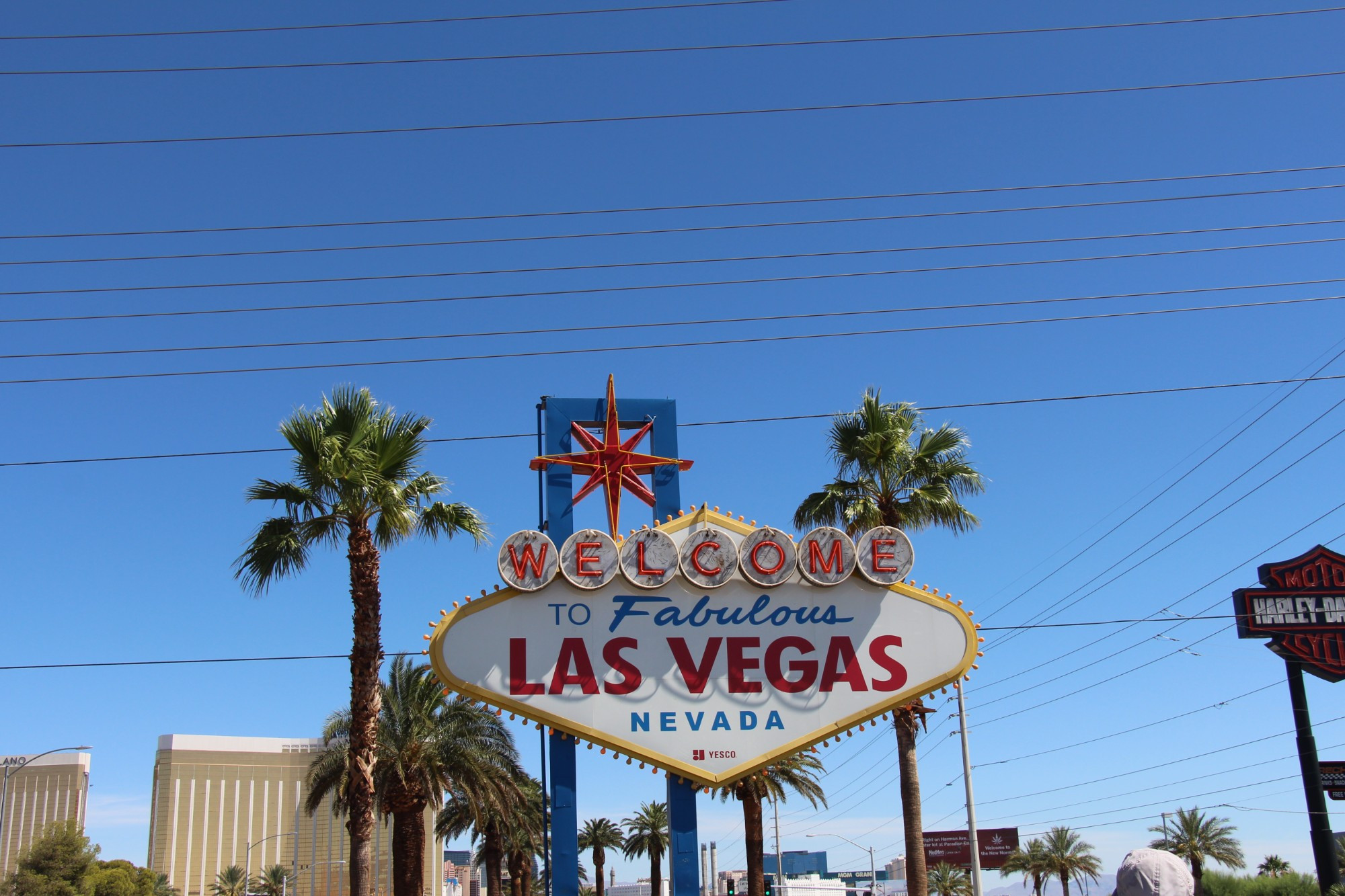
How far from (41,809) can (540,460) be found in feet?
Answer: 540

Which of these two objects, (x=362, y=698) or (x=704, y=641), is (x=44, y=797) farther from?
(x=704, y=641)

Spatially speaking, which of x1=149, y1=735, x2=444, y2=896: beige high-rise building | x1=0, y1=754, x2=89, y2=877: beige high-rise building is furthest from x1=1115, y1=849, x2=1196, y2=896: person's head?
x1=0, y1=754, x2=89, y2=877: beige high-rise building

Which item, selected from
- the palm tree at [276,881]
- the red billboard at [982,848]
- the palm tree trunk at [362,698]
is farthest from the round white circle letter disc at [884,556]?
the palm tree at [276,881]

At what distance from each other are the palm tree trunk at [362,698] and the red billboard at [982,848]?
71.2m

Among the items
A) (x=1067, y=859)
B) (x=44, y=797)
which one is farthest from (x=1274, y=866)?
(x=44, y=797)

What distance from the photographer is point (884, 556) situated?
67.7 feet

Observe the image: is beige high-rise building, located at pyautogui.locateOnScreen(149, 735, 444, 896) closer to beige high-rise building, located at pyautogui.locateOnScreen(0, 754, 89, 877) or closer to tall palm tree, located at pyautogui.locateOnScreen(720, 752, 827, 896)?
beige high-rise building, located at pyautogui.locateOnScreen(0, 754, 89, 877)

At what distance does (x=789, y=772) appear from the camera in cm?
4222

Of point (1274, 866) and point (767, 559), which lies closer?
point (767, 559)

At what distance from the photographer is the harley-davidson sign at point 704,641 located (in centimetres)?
1917

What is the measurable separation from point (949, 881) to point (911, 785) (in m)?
65.9

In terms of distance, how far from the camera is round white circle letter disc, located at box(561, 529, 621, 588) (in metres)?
19.7

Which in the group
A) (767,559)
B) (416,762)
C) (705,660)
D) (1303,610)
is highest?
(1303,610)

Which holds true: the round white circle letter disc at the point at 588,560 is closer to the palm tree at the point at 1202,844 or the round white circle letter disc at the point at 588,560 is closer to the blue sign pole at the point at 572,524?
the blue sign pole at the point at 572,524
